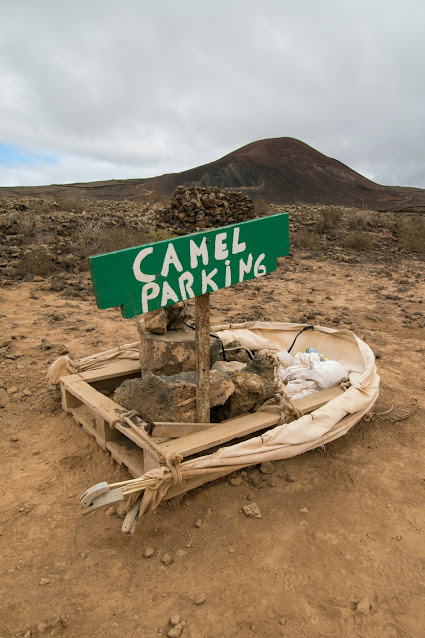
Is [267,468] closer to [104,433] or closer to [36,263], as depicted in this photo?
[104,433]

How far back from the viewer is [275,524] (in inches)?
88.9

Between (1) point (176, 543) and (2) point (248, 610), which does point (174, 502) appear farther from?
(2) point (248, 610)

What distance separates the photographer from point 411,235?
43.5ft

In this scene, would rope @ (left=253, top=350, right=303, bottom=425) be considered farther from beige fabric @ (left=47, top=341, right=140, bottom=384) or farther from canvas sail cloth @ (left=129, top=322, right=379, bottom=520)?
beige fabric @ (left=47, top=341, right=140, bottom=384)

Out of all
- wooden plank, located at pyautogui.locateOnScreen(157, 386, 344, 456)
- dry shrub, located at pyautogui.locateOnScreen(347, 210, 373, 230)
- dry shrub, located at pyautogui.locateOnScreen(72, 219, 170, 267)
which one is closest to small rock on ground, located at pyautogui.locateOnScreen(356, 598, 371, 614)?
wooden plank, located at pyautogui.locateOnScreen(157, 386, 344, 456)

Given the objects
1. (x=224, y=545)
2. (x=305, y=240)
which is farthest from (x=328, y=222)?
(x=224, y=545)

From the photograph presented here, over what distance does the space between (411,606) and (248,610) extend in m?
0.69

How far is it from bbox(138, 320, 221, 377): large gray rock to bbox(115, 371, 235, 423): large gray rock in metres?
0.33

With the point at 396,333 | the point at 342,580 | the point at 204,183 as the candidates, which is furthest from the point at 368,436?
the point at 204,183

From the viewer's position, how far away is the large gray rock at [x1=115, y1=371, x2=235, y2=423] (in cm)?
263

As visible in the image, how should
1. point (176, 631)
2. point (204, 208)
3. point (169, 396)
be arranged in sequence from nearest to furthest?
point (176, 631) < point (169, 396) < point (204, 208)

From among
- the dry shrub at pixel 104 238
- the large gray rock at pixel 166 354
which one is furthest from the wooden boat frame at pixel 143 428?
the dry shrub at pixel 104 238

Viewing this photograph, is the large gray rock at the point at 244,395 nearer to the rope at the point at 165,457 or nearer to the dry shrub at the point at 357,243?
the rope at the point at 165,457

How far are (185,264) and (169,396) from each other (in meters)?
0.86
